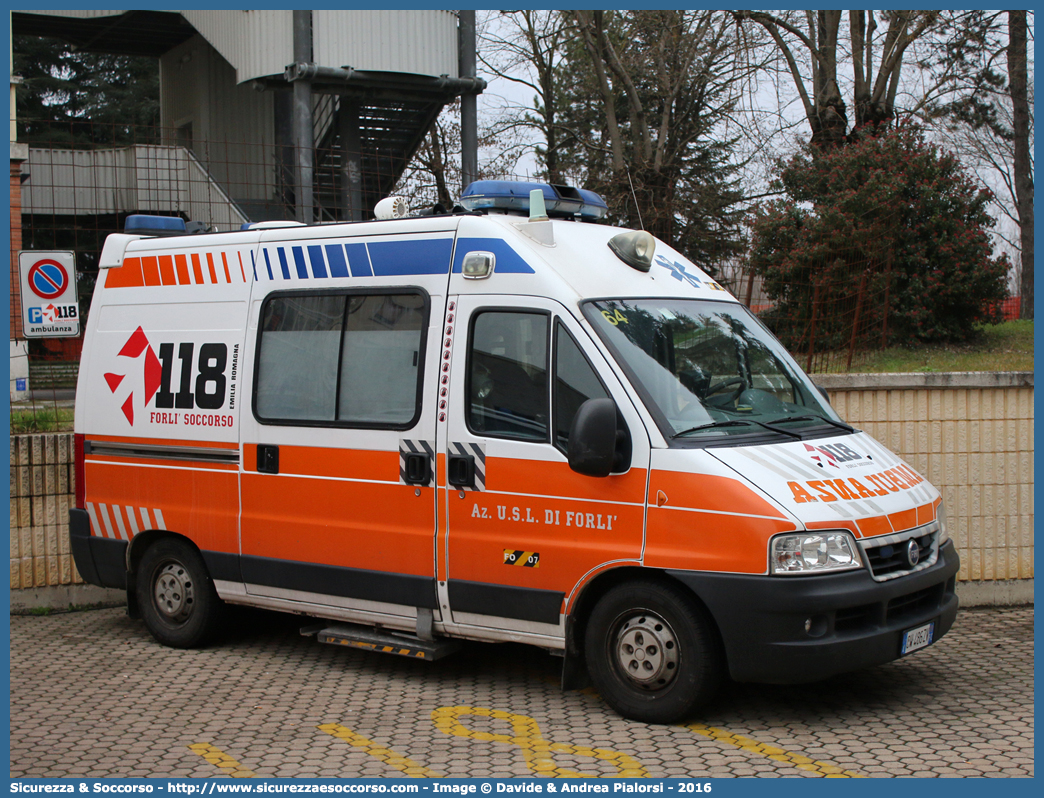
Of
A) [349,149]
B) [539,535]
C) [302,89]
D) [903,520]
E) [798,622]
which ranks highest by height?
[302,89]

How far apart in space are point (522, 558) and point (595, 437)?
2.93 feet

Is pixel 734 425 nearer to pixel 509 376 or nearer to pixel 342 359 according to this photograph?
pixel 509 376

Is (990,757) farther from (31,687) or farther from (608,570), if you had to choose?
(31,687)

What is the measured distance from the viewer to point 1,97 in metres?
5.46

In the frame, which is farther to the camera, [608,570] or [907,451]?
[907,451]

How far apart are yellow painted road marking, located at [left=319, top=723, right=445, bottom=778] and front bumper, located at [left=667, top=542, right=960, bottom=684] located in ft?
4.89

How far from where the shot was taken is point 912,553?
532 cm

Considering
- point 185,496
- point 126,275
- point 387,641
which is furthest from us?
point 126,275

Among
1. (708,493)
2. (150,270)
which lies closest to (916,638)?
(708,493)

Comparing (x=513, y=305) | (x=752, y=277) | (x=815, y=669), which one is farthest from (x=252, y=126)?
(x=815, y=669)

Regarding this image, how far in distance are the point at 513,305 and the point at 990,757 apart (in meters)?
3.18

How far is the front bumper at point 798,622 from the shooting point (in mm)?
4867

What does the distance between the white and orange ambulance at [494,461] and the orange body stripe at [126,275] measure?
0.02 metres

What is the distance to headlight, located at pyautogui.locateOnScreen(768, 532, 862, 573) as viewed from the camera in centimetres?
488
